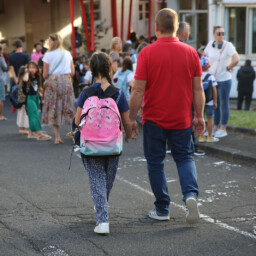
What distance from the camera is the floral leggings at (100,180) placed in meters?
4.91

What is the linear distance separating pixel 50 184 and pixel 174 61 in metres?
2.72

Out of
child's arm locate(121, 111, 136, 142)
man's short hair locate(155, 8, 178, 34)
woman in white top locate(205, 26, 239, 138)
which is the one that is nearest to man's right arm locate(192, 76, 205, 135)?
man's short hair locate(155, 8, 178, 34)

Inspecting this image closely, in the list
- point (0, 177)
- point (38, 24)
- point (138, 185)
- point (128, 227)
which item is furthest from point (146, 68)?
point (38, 24)

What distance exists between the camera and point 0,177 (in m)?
7.40

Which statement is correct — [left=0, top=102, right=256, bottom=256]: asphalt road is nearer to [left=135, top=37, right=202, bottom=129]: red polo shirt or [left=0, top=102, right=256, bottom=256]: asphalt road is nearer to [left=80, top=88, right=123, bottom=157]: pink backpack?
[left=80, top=88, right=123, bottom=157]: pink backpack

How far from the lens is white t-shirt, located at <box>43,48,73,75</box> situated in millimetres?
9789

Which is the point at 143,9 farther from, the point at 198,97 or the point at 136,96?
the point at 136,96

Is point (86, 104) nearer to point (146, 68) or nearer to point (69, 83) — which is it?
point (146, 68)

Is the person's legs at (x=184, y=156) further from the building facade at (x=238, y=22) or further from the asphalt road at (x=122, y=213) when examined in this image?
the building facade at (x=238, y=22)

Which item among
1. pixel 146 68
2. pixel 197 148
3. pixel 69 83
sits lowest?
pixel 197 148

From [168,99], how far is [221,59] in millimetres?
4955

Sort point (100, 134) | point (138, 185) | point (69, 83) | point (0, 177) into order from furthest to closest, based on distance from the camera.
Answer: point (69, 83) → point (0, 177) → point (138, 185) → point (100, 134)

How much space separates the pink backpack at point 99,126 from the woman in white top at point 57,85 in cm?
493

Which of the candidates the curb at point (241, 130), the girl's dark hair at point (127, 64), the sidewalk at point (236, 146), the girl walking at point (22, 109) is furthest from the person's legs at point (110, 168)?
the girl walking at point (22, 109)
